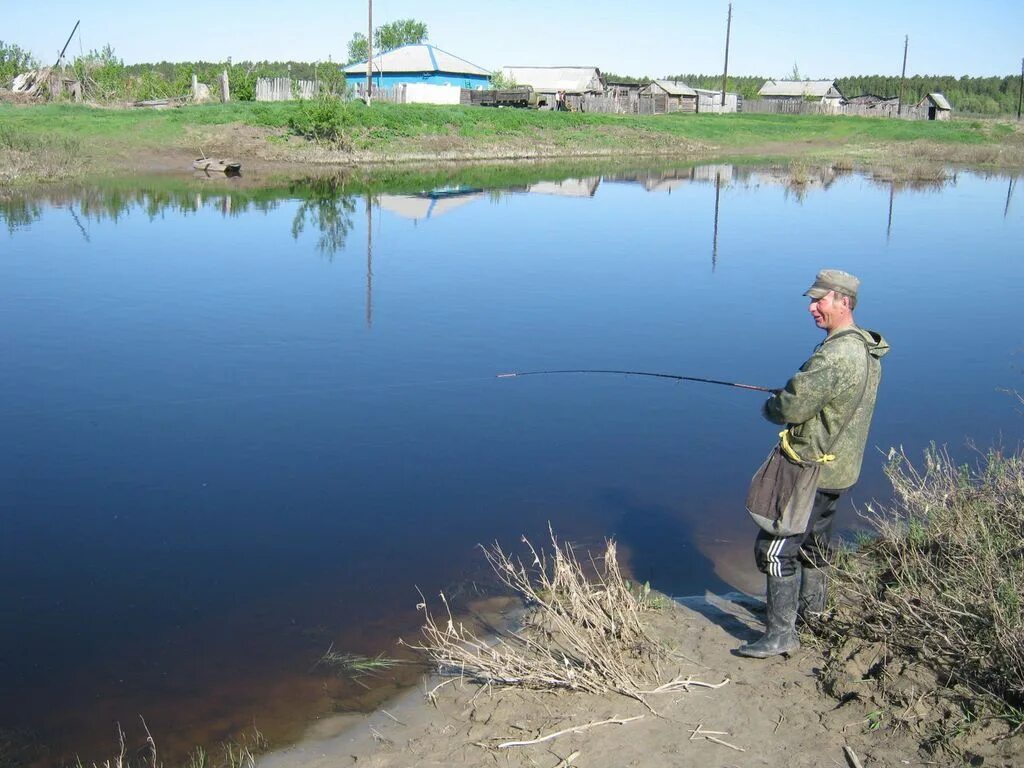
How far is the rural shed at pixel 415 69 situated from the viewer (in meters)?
67.0

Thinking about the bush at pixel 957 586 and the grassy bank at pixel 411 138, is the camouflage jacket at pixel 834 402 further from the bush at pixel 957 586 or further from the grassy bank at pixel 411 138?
the grassy bank at pixel 411 138

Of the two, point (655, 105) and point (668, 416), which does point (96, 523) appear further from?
point (655, 105)

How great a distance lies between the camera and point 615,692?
4684mm

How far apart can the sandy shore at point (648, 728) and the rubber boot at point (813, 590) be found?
0.20 meters

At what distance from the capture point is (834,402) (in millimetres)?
4773

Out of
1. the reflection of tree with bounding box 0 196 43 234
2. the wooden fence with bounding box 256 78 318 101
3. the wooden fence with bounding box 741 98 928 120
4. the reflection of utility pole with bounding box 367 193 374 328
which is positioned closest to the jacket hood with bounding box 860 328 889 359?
the reflection of utility pole with bounding box 367 193 374 328

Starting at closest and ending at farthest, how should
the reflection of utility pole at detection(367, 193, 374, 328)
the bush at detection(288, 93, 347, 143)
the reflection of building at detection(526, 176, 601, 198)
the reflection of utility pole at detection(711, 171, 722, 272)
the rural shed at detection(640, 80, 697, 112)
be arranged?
1. the reflection of utility pole at detection(367, 193, 374, 328)
2. the reflection of utility pole at detection(711, 171, 722, 272)
3. the reflection of building at detection(526, 176, 601, 198)
4. the bush at detection(288, 93, 347, 143)
5. the rural shed at detection(640, 80, 697, 112)

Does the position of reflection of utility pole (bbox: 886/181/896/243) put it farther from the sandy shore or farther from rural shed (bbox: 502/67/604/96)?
rural shed (bbox: 502/67/604/96)

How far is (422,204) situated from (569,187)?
8.05 metres

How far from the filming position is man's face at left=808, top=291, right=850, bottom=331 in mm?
4793

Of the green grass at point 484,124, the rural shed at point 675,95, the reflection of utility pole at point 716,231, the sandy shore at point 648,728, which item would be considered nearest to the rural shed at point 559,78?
the rural shed at point 675,95

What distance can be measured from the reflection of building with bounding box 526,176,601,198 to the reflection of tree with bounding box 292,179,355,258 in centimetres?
590

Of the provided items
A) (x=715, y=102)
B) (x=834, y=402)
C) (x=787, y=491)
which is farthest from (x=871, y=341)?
(x=715, y=102)

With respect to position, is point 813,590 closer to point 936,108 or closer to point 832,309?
point 832,309
